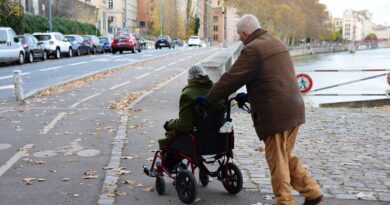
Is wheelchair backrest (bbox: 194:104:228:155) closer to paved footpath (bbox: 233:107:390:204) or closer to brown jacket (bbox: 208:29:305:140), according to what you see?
brown jacket (bbox: 208:29:305:140)

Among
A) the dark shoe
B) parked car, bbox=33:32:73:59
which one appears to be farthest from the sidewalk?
parked car, bbox=33:32:73:59

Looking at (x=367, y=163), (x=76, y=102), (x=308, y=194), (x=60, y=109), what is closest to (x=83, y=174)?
(x=308, y=194)

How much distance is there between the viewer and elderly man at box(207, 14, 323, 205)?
4.75 metres

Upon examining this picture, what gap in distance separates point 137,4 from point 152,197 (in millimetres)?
123103

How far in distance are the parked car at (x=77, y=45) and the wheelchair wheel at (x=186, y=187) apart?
36950 mm

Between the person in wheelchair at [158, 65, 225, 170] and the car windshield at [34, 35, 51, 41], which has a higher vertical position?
the car windshield at [34, 35, 51, 41]

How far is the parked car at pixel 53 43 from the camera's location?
36.4 m

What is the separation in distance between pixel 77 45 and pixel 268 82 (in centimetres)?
3857

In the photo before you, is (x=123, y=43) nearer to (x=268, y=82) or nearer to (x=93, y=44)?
(x=93, y=44)

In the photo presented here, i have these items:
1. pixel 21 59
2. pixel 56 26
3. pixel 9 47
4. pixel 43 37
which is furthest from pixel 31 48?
pixel 56 26

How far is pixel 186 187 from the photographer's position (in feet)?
18.2

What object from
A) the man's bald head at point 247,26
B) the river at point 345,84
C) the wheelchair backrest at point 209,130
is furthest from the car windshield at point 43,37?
the man's bald head at point 247,26

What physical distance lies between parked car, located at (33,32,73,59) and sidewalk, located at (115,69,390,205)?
25044mm

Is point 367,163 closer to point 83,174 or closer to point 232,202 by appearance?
point 232,202
